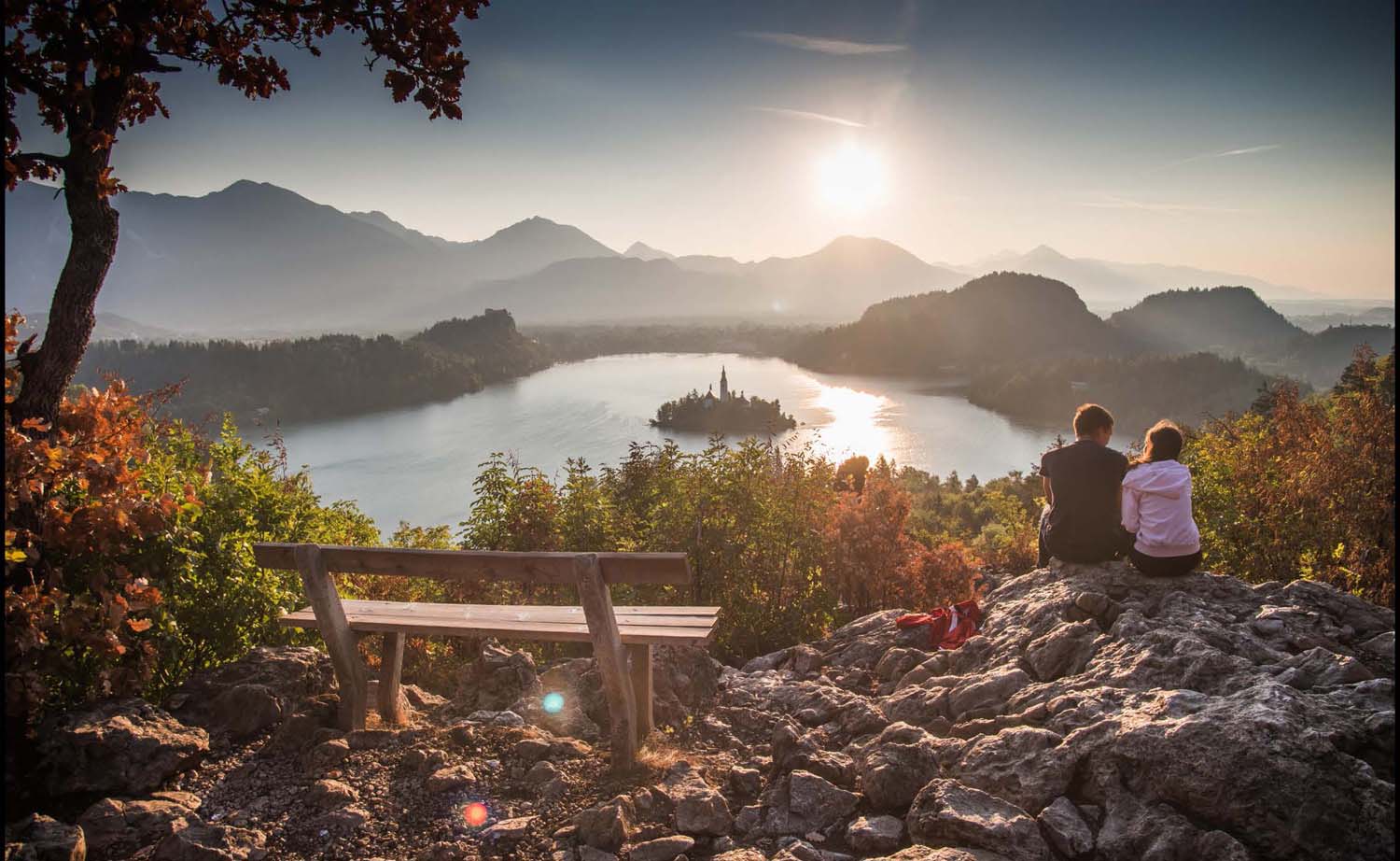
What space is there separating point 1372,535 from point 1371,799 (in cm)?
595

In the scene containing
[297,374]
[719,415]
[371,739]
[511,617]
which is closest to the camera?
[371,739]

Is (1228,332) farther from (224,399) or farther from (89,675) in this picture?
(89,675)

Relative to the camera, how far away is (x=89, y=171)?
12.8ft

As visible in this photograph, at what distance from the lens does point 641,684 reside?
4668 mm

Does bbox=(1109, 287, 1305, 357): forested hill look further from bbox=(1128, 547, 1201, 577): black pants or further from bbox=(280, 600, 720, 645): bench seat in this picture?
bbox=(280, 600, 720, 645): bench seat

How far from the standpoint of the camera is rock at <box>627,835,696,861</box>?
342 cm

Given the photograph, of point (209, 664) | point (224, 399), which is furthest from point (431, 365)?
point (209, 664)

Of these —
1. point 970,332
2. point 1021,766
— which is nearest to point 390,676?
point 1021,766

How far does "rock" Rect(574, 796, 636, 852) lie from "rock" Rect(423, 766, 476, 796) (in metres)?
0.71

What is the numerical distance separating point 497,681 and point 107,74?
14.0 ft

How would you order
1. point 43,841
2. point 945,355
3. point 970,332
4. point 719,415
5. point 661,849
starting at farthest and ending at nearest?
1. point 970,332
2. point 945,355
3. point 719,415
4. point 661,849
5. point 43,841

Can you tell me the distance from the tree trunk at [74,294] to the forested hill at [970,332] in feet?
492

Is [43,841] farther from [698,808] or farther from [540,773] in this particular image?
[698,808]

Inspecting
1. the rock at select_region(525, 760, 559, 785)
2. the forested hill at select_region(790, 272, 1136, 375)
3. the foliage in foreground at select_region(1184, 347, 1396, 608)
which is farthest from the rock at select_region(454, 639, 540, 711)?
the forested hill at select_region(790, 272, 1136, 375)
